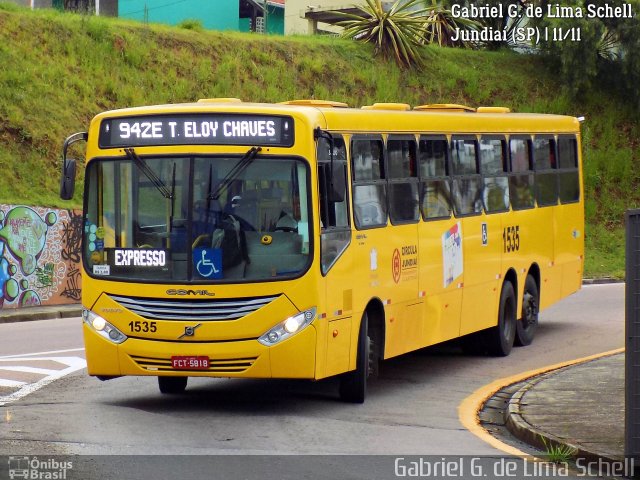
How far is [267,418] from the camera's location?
Result: 11633mm

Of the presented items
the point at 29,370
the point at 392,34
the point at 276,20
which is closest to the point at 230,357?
the point at 29,370

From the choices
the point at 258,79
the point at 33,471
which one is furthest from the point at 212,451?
the point at 258,79

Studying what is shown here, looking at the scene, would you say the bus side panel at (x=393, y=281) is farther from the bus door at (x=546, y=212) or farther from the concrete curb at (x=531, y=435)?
the bus door at (x=546, y=212)

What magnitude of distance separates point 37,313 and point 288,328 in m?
13.1

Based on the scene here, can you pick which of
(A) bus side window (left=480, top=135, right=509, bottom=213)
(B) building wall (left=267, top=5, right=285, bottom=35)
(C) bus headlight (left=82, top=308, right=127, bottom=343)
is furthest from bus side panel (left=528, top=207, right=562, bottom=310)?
(B) building wall (left=267, top=5, right=285, bottom=35)

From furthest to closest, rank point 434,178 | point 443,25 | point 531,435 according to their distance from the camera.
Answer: point 443,25, point 434,178, point 531,435

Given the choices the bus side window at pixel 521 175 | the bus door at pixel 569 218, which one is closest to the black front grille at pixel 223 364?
the bus side window at pixel 521 175

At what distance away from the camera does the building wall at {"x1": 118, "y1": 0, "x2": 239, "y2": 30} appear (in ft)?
165

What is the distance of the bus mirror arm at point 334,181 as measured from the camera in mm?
11898

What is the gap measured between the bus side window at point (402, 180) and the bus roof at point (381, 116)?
0.18 metres

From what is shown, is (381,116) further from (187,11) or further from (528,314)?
(187,11)

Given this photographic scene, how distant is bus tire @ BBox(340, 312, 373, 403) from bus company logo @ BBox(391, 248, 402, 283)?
0.94 metres

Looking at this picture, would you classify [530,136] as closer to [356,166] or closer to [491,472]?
[356,166]

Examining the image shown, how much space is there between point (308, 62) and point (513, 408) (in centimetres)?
2955
